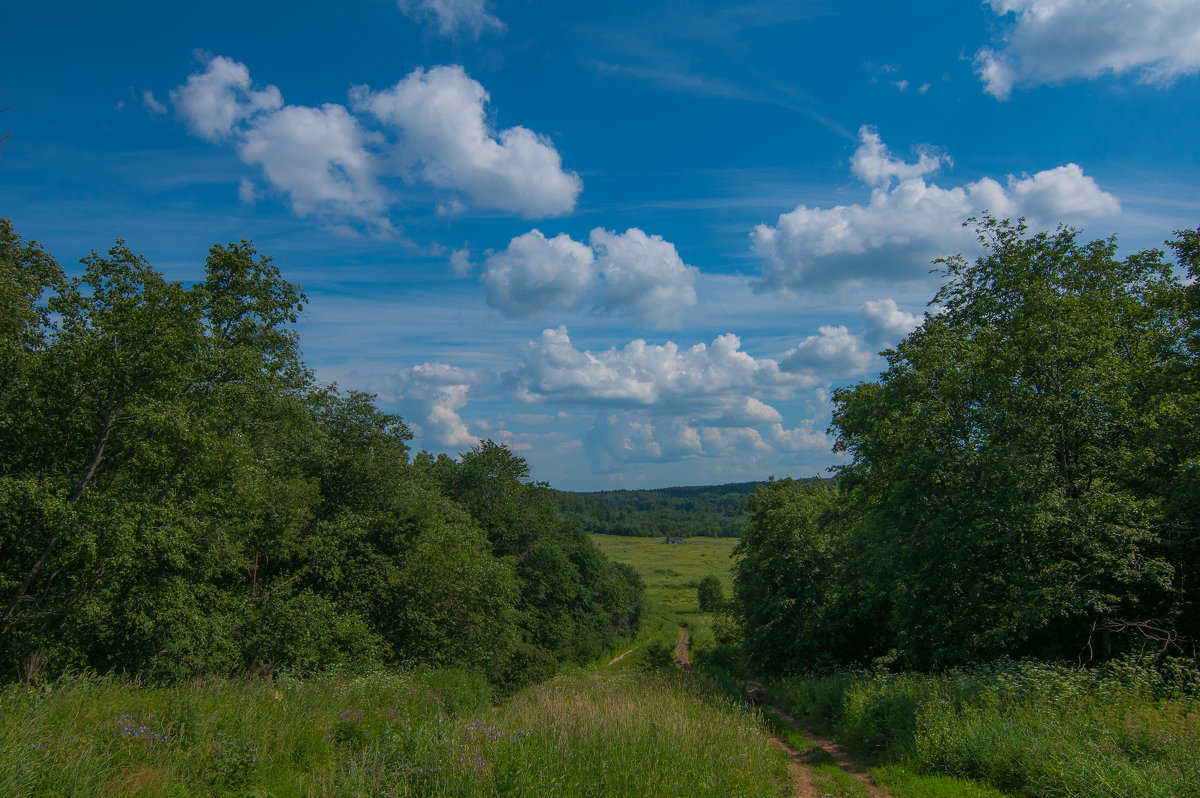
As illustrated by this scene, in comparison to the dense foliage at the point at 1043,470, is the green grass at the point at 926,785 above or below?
below

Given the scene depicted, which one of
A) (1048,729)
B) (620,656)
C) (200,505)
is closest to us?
(1048,729)

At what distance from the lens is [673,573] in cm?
10744

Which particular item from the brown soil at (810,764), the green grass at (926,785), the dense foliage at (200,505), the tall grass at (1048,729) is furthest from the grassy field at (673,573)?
the green grass at (926,785)

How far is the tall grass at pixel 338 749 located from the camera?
21.3ft

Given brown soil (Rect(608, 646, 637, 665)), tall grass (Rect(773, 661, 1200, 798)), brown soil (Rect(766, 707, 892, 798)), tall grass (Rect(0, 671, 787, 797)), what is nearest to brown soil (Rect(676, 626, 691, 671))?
brown soil (Rect(608, 646, 637, 665))

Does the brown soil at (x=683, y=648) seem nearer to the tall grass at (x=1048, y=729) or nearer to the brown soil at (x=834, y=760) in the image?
the brown soil at (x=834, y=760)

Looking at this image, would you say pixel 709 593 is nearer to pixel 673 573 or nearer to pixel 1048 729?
pixel 673 573

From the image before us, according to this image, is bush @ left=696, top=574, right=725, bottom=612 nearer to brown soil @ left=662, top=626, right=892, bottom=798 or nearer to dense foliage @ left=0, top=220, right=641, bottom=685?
dense foliage @ left=0, top=220, right=641, bottom=685

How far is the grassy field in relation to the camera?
217 ft

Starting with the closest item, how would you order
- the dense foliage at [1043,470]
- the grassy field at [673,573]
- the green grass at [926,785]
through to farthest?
the green grass at [926,785] → the dense foliage at [1043,470] → the grassy field at [673,573]

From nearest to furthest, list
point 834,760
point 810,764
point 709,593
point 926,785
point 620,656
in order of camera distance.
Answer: point 926,785 → point 810,764 → point 834,760 → point 620,656 → point 709,593

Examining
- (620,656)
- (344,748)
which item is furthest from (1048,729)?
(620,656)

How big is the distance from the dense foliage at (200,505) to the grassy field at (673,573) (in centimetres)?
4196

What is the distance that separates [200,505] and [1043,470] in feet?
65.7
